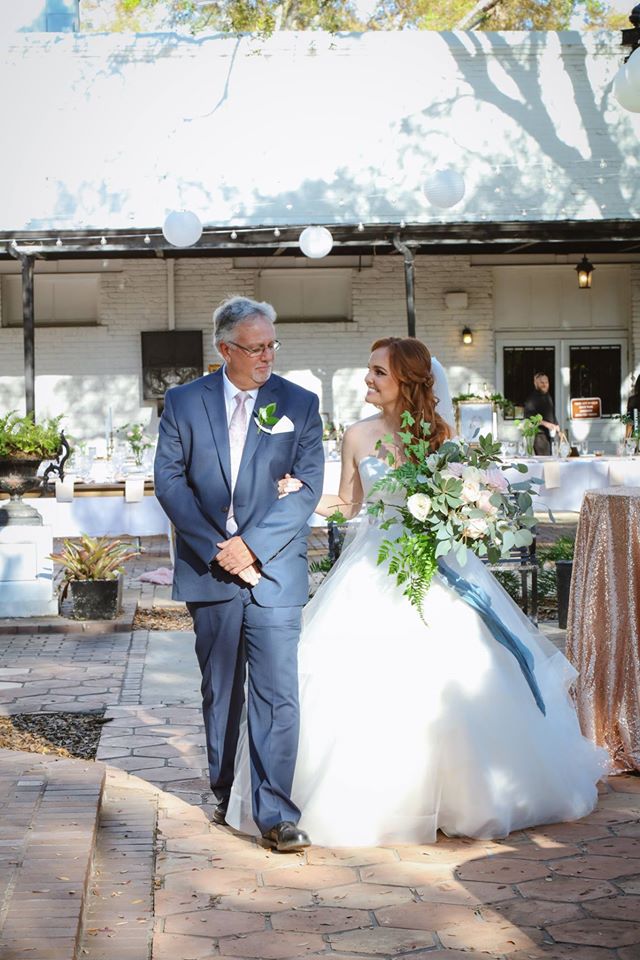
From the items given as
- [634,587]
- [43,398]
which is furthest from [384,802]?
[43,398]

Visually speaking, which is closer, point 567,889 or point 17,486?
point 567,889

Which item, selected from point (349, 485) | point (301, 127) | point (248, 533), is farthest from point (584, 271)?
point (248, 533)

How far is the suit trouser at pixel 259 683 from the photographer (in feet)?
14.2

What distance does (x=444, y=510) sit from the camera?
4.64m

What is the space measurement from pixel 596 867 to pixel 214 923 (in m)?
1.27

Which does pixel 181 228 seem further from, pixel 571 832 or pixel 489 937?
pixel 489 937

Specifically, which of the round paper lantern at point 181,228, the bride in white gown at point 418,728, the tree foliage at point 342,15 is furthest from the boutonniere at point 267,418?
the tree foliage at point 342,15

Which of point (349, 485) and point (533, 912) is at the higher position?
point (349, 485)

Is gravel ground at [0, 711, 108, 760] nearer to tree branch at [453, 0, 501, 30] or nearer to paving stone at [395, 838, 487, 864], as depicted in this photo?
paving stone at [395, 838, 487, 864]

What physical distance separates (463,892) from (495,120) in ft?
53.9

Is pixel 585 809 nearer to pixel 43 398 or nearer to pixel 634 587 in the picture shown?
pixel 634 587

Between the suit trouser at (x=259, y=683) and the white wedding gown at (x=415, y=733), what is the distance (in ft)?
0.49

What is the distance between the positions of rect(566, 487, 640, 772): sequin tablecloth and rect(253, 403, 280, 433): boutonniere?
1.67 meters

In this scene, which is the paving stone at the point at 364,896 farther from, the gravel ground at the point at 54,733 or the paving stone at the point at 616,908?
the gravel ground at the point at 54,733
